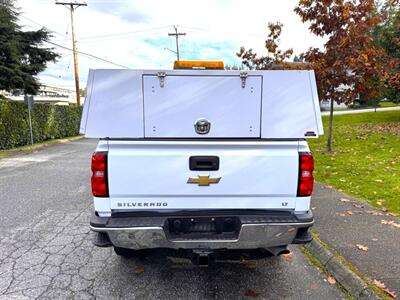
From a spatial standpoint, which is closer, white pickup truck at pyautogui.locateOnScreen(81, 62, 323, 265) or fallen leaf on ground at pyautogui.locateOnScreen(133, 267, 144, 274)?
white pickup truck at pyautogui.locateOnScreen(81, 62, 323, 265)

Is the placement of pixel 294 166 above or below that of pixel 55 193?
above

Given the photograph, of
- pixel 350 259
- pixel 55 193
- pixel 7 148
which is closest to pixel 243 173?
pixel 350 259

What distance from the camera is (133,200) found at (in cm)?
273

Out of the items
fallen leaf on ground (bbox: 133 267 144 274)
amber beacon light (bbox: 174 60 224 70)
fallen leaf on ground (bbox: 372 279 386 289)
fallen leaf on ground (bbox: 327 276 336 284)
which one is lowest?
fallen leaf on ground (bbox: 133 267 144 274)

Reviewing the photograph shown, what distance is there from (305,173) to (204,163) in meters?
0.87

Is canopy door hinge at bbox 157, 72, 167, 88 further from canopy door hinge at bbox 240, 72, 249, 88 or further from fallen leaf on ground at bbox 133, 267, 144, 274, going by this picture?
fallen leaf on ground at bbox 133, 267, 144, 274

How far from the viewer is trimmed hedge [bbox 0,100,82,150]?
13625mm

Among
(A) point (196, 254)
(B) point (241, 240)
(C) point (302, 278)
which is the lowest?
(C) point (302, 278)

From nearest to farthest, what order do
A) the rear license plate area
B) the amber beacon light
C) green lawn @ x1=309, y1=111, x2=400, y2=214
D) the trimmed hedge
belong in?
the rear license plate area < the amber beacon light < green lawn @ x1=309, y1=111, x2=400, y2=214 < the trimmed hedge

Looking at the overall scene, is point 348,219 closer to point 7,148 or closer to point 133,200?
point 133,200

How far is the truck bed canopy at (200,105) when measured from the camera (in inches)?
108

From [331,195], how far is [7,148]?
13.5m

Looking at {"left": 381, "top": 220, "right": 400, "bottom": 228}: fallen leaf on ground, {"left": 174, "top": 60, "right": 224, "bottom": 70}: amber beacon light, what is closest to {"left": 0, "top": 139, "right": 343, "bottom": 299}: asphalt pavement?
{"left": 381, "top": 220, "right": 400, "bottom": 228}: fallen leaf on ground

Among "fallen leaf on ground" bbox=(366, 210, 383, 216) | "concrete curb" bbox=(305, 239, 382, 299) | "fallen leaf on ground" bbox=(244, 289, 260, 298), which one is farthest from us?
"fallen leaf on ground" bbox=(366, 210, 383, 216)
